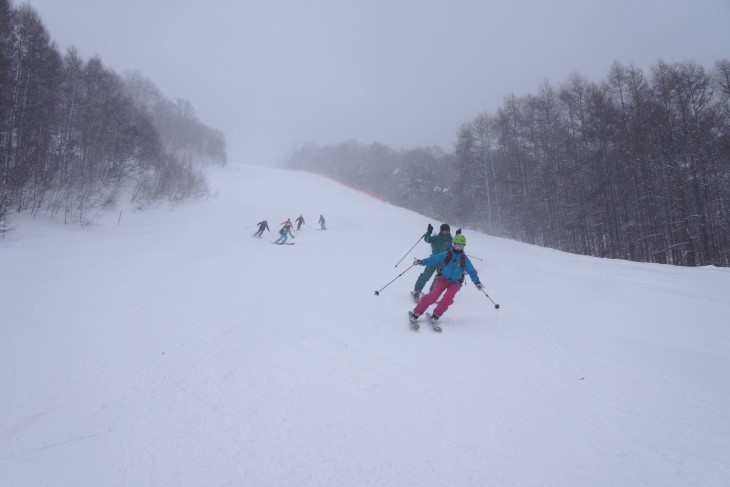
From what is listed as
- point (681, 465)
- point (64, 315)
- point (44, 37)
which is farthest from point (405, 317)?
point (44, 37)

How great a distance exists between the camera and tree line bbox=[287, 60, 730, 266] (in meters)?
15.9

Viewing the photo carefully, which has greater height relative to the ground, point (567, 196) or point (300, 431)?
point (567, 196)

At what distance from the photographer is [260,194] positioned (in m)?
31.2

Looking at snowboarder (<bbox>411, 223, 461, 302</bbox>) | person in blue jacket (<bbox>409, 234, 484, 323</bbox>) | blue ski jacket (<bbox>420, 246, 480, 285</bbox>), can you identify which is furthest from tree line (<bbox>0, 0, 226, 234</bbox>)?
blue ski jacket (<bbox>420, 246, 480, 285</bbox>)

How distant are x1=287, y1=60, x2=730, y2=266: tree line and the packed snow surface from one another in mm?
13190

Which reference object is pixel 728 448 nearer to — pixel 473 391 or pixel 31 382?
pixel 473 391

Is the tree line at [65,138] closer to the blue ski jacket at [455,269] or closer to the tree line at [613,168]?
the blue ski jacket at [455,269]

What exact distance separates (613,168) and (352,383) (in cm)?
2525

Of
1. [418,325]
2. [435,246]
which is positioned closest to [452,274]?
[418,325]

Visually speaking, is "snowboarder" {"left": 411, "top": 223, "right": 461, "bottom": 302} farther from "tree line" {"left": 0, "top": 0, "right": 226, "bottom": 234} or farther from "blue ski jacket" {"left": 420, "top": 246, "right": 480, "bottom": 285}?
"tree line" {"left": 0, "top": 0, "right": 226, "bottom": 234}

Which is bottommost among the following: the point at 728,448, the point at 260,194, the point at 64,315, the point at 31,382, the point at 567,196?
the point at 728,448

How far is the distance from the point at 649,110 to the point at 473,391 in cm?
2404

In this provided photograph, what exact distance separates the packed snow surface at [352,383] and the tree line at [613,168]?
13190mm

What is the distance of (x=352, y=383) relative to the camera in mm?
3225
